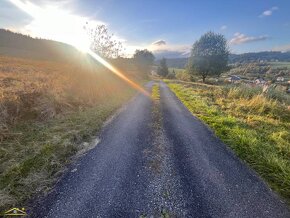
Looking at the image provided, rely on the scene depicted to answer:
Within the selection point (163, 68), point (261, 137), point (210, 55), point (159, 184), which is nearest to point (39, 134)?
point (159, 184)

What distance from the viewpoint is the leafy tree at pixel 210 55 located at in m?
40.2

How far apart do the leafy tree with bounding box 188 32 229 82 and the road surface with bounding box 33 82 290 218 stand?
3749 centimetres

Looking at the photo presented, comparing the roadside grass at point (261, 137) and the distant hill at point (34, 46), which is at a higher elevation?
the distant hill at point (34, 46)

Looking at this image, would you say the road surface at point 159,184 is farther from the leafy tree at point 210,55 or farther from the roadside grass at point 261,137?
the leafy tree at point 210,55

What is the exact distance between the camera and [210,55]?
40.2 meters

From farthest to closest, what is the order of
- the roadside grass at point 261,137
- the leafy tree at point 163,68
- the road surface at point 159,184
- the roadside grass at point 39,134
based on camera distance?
1. the leafy tree at point 163,68
2. the roadside grass at point 261,137
3. the roadside grass at point 39,134
4. the road surface at point 159,184

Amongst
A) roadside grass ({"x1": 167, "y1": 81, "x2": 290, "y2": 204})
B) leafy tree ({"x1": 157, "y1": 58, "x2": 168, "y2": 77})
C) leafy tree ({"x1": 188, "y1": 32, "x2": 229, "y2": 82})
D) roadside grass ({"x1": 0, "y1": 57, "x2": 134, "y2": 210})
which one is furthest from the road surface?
leafy tree ({"x1": 157, "y1": 58, "x2": 168, "y2": 77})

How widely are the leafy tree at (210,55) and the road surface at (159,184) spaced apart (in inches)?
1476

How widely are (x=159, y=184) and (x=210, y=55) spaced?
41.0 m

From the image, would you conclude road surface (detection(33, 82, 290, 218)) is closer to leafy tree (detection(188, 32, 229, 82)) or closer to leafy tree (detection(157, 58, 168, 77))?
leafy tree (detection(188, 32, 229, 82))

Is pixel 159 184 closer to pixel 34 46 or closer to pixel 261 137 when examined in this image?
pixel 261 137

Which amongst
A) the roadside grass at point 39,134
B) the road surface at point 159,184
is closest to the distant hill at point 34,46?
the roadside grass at point 39,134

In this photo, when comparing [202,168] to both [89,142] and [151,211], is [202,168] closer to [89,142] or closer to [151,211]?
[151,211]

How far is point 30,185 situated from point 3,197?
0.50 metres
